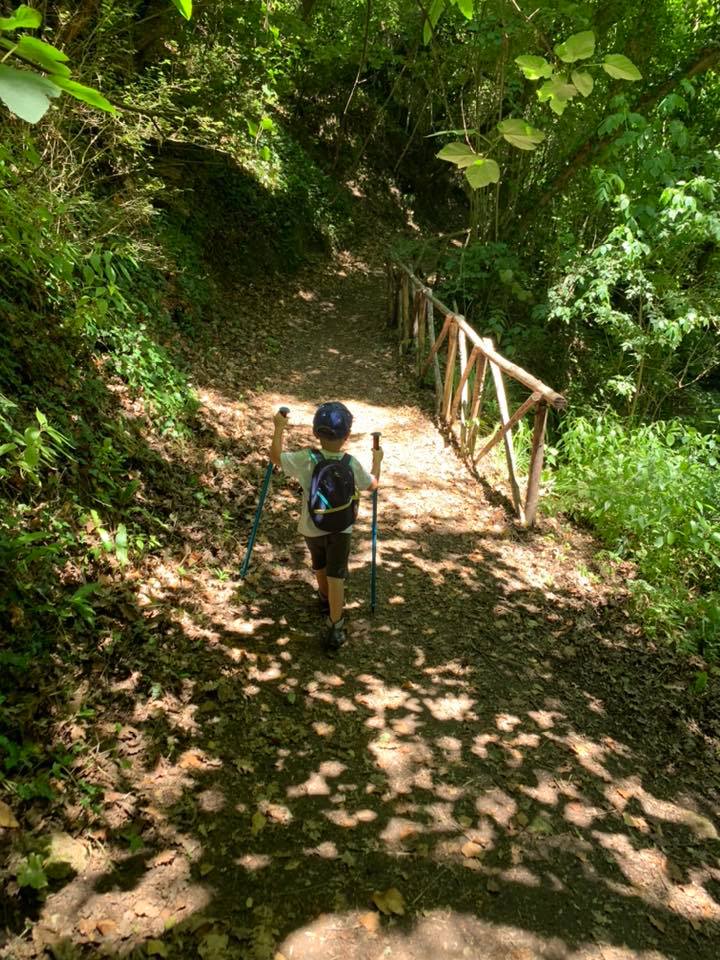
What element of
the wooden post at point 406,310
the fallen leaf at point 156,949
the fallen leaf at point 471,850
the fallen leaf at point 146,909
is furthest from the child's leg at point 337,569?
the wooden post at point 406,310

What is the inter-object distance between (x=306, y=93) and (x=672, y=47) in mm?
12289

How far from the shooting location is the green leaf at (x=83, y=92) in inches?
31.9

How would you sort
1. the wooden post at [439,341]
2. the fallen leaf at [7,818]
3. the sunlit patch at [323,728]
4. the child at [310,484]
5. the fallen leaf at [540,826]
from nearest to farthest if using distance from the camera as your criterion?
the fallen leaf at [7,818] < the fallen leaf at [540,826] < the sunlit patch at [323,728] < the child at [310,484] < the wooden post at [439,341]

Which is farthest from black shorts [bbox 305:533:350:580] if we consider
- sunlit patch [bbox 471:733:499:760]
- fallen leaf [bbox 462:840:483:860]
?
fallen leaf [bbox 462:840:483:860]

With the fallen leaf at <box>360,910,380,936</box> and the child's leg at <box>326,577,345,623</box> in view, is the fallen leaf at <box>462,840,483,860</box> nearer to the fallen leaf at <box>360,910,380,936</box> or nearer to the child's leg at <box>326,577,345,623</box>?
the fallen leaf at <box>360,910,380,936</box>

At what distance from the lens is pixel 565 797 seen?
3.45m

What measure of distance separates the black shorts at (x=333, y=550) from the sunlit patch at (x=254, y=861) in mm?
1679

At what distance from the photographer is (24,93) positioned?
75cm

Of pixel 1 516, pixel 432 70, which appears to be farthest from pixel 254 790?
pixel 432 70

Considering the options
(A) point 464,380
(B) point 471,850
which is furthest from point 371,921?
(A) point 464,380

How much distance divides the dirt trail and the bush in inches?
20.1

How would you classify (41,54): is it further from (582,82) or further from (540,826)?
(540,826)

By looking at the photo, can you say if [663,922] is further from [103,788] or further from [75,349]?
[75,349]

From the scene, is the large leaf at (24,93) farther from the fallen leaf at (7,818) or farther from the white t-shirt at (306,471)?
the white t-shirt at (306,471)
